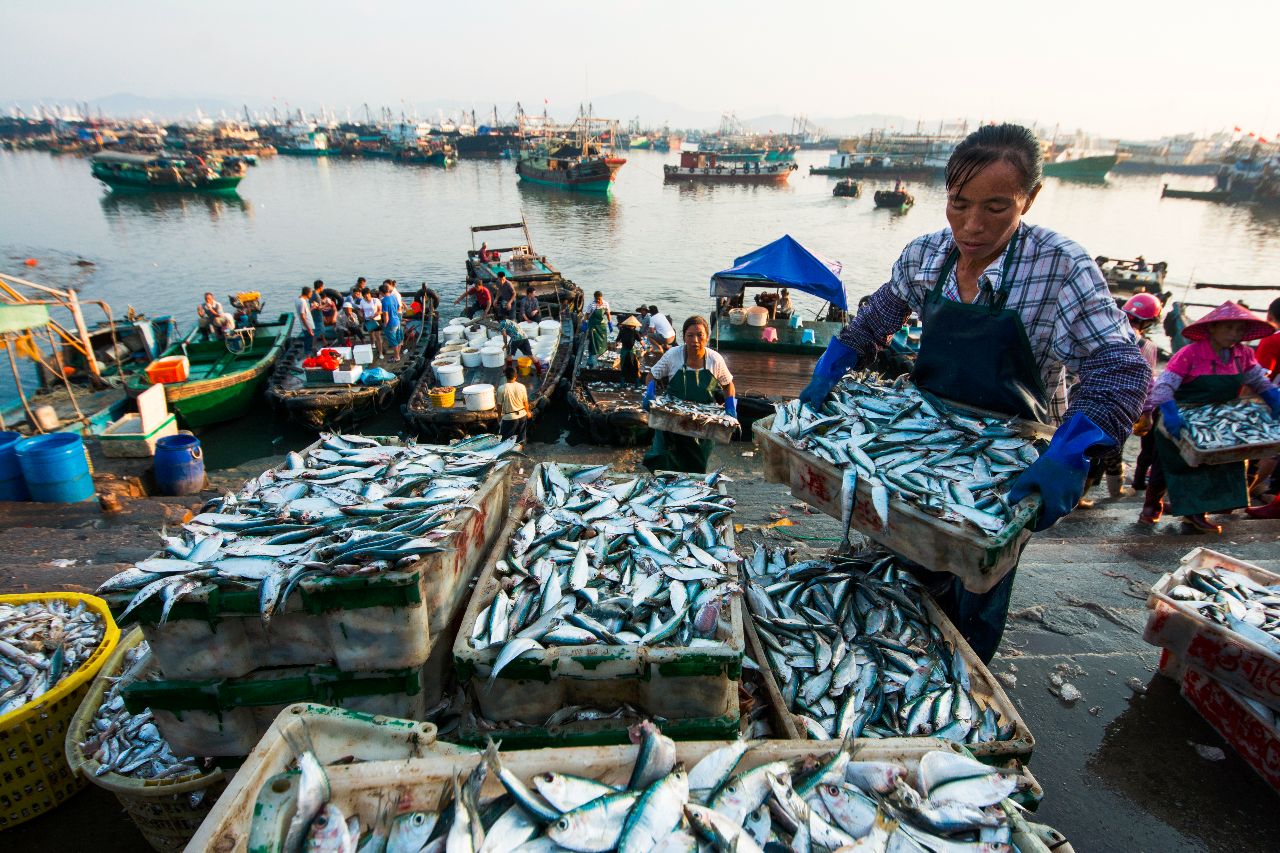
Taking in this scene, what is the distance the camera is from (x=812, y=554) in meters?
5.16

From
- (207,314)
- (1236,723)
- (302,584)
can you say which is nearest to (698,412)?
(302,584)

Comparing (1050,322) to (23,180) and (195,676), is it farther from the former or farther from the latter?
A: (23,180)

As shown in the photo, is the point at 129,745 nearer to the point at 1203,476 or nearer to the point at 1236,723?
the point at 1236,723

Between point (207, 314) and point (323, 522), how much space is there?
58.6 ft

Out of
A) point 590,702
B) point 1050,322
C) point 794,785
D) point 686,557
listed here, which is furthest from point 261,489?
point 1050,322

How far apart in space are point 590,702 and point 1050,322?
3.15 m

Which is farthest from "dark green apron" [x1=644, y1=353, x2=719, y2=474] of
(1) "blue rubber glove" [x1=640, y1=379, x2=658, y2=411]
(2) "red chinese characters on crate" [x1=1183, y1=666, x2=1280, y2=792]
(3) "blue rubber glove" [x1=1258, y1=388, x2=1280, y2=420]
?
(3) "blue rubber glove" [x1=1258, y1=388, x2=1280, y2=420]

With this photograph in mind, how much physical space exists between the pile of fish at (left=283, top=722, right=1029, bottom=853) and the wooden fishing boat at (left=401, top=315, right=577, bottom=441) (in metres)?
11.1

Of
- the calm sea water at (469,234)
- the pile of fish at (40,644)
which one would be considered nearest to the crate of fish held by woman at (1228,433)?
the pile of fish at (40,644)

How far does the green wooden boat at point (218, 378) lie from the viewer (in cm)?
1401

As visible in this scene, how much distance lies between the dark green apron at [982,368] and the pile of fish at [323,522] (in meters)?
2.85

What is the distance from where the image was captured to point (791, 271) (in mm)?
14812

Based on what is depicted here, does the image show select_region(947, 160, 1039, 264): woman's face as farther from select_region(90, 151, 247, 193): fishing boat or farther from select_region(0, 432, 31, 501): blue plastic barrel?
select_region(90, 151, 247, 193): fishing boat

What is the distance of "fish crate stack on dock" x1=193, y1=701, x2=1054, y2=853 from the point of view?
1.96 metres
